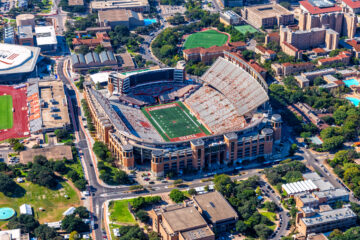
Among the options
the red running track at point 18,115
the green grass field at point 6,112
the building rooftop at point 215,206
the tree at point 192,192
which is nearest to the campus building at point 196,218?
the building rooftop at point 215,206

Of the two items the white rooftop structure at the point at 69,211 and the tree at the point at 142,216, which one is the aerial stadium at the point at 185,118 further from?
the white rooftop structure at the point at 69,211

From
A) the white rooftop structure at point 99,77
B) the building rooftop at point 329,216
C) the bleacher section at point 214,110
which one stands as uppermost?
the white rooftop structure at point 99,77

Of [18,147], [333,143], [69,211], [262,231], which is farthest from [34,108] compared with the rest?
[333,143]

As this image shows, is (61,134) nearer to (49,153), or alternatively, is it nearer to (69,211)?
(49,153)

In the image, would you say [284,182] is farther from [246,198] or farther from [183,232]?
[183,232]

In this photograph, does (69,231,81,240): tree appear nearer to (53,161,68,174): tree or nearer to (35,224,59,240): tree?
(35,224,59,240): tree

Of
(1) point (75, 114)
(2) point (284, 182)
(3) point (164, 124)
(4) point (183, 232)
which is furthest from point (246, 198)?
(1) point (75, 114)
